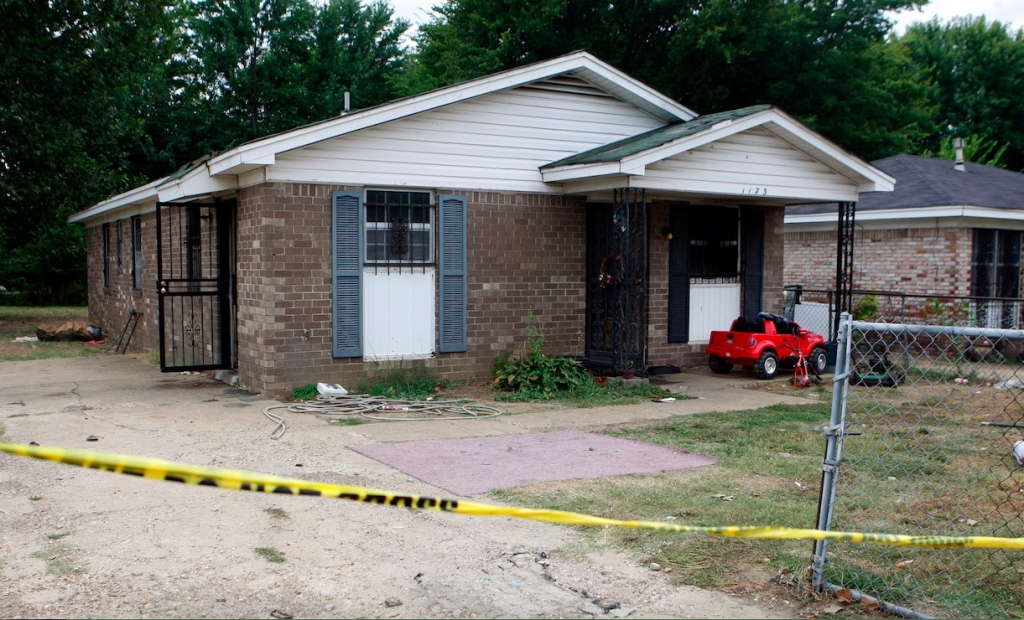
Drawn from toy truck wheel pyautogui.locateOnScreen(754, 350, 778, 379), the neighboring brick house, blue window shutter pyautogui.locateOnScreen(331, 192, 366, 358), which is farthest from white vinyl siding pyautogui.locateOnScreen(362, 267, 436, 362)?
toy truck wheel pyautogui.locateOnScreen(754, 350, 778, 379)

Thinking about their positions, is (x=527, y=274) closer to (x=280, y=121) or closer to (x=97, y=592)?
(x=97, y=592)

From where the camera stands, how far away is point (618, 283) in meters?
12.4

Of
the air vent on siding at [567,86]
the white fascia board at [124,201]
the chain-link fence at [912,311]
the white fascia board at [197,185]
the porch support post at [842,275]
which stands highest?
the air vent on siding at [567,86]

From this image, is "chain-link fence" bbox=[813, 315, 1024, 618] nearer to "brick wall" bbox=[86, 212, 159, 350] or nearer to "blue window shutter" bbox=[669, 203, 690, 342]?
"blue window shutter" bbox=[669, 203, 690, 342]

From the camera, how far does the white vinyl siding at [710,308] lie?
46.9ft

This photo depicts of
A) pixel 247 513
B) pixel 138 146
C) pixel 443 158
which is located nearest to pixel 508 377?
pixel 443 158

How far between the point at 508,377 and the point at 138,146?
2467 cm

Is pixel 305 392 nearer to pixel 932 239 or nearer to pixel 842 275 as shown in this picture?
pixel 842 275

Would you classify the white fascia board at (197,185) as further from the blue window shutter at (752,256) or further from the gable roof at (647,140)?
the blue window shutter at (752,256)

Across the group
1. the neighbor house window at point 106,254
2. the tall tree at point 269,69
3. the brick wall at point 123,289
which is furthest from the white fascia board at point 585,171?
the tall tree at point 269,69

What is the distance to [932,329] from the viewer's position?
14.9 ft

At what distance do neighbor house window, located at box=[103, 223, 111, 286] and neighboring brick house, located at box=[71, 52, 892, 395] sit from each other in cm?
629

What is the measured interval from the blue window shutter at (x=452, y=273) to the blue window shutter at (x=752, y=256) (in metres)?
4.95

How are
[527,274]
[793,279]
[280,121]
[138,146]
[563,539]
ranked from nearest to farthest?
[563,539]
[527,274]
[793,279]
[138,146]
[280,121]
